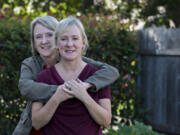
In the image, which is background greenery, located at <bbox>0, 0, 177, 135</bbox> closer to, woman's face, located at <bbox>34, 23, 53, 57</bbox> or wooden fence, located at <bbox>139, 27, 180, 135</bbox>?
wooden fence, located at <bbox>139, 27, 180, 135</bbox>

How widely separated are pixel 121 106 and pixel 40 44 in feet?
9.85

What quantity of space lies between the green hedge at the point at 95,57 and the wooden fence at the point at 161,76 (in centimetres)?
34

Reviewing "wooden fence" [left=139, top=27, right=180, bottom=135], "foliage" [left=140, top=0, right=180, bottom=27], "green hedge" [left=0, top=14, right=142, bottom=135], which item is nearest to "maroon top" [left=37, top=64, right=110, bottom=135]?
"green hedge" [left=0, top=14, right=142, bottom=135]

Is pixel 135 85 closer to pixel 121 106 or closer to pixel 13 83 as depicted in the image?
pixel 121 106

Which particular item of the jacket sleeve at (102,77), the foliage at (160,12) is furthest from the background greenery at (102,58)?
the foliage at (160,12)

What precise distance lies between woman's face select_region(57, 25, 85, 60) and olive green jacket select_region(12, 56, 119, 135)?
215 millimetres

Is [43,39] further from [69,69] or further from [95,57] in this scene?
[95,57]

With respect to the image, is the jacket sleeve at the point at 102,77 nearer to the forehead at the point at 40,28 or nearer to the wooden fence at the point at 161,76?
the forehead at the point at 40,28

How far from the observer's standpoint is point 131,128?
3539mm

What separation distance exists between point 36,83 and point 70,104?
289 mm

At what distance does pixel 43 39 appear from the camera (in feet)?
8.79

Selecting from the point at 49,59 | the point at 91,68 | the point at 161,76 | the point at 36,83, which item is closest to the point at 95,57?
→ the point at 161,76

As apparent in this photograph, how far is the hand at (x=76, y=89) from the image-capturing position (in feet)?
7.17

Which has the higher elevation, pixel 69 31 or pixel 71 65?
pixel 69 31
